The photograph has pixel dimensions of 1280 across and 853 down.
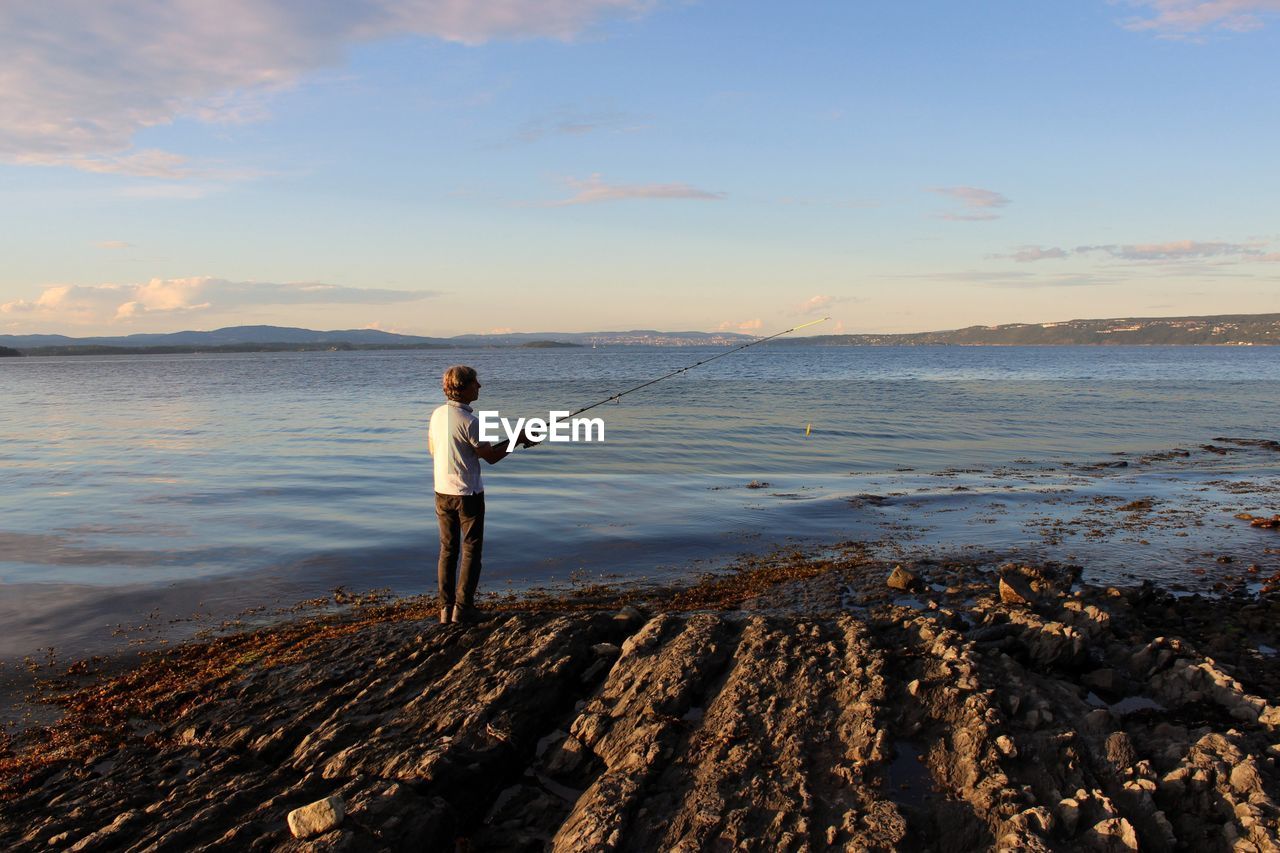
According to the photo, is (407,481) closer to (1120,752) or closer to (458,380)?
(458,380)

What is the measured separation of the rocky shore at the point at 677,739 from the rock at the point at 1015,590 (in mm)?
475

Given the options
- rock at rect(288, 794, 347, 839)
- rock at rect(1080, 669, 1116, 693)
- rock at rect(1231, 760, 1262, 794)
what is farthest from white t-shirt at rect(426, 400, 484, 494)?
rock at rect(1231, 760, 1262, 794)

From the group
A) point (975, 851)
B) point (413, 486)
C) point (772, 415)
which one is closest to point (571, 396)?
point (772, 415)

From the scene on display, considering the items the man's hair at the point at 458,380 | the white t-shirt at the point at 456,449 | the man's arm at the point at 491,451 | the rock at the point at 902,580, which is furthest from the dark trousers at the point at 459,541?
the rock at the point at 902,580

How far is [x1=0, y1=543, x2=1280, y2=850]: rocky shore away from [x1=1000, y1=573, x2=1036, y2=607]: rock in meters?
0.47

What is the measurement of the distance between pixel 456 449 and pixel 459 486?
34 centimetres

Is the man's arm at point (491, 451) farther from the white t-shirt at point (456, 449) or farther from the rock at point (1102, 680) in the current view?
the rock at point (1102, 680)

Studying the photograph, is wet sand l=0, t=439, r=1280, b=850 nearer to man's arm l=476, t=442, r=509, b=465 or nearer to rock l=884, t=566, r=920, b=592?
rock l=884, t=566, r=920, b=592

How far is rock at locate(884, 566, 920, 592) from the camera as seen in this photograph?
9367 millimetres

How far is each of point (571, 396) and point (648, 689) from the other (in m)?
49.9

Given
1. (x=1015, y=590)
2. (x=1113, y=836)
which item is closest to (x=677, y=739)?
(x=1113, y=836)

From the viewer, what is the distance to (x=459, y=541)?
7688mm

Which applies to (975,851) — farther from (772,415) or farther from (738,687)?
(772,415)

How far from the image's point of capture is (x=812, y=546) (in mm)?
12164
